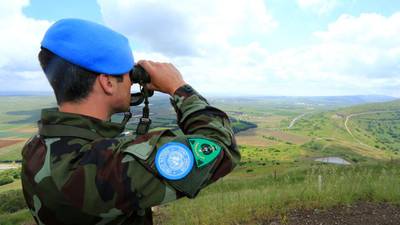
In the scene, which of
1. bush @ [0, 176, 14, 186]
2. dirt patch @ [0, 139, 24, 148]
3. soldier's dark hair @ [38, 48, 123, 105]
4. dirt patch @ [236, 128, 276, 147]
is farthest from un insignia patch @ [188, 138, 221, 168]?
dirt patch @ [236, 128, 276, 147]

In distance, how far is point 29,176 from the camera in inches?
54.7

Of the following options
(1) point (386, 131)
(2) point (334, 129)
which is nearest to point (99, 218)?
(2) point (334, 129)

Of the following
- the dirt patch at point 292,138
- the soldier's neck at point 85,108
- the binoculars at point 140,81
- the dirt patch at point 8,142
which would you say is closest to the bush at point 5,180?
the dirt patch at point 8,142

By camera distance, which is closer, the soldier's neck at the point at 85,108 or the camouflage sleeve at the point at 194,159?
the camouflage sleeve at the point at 194,159

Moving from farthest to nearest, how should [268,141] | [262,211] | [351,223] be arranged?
[268,141], [262,211], [351,223]

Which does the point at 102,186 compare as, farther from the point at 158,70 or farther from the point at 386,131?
the point at 386,131

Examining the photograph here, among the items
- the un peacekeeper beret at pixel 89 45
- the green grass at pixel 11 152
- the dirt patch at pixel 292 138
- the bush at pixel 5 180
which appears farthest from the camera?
the dirt patch at pixel 292 138

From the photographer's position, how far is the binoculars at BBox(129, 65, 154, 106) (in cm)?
157

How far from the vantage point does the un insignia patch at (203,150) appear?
1.29 m

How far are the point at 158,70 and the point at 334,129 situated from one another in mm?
155138

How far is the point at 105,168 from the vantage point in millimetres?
1274

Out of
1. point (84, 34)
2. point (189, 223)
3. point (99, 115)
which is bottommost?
point (189, 223)

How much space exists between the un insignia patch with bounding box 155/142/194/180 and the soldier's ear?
36cm

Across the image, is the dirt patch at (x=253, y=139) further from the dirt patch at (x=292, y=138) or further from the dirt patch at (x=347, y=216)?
the dirt patch at (x=347, y=216)
